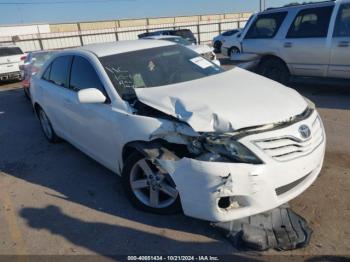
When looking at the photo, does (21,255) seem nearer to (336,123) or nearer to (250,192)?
(250,192)

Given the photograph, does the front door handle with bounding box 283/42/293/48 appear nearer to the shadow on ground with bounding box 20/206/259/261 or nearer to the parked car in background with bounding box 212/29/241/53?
the shadow on ground with bounding box 20/206/259/261

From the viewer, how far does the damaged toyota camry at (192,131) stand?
2.91 metres

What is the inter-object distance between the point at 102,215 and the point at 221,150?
5.09 ft

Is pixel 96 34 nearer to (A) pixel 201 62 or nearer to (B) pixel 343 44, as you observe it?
(B) pixel 343 44

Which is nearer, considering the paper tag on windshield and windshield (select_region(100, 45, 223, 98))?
windshield (select_region(100, 45, 223, 98))

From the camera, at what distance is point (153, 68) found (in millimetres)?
4250

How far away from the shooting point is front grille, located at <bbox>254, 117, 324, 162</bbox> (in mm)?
2928

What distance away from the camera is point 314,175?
11.0 feet

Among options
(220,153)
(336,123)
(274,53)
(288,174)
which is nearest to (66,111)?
(220,153)

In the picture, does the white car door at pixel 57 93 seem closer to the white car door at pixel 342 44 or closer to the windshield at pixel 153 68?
the windshield at pixel 153 68

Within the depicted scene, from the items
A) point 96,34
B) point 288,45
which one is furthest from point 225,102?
point 96,34

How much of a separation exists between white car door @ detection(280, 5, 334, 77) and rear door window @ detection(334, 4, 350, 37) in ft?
0.61

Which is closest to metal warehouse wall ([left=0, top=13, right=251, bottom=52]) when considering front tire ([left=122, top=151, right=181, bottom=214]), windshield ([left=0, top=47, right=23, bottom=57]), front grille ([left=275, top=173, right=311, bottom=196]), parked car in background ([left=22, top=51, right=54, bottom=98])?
windshield ([left=0, top=47, right=23, bottom=57])

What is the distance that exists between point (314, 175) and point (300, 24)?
5.14 meters
